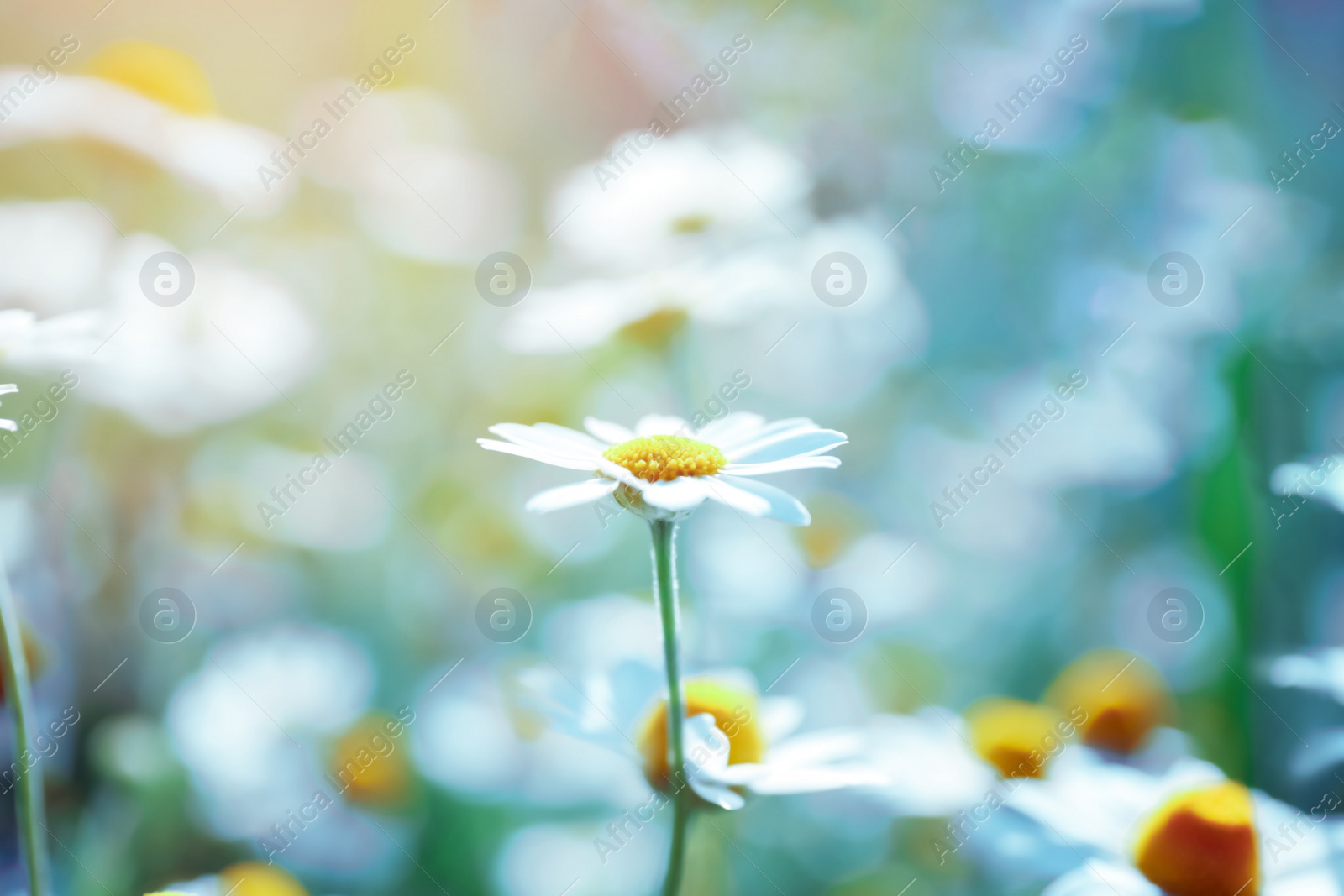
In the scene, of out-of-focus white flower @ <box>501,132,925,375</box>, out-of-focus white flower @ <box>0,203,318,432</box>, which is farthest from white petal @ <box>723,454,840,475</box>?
out-of-focus white flower @ <box>0,203,318,432</box>

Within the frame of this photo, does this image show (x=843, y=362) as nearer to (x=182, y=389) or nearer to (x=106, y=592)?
(x=182, y=389)

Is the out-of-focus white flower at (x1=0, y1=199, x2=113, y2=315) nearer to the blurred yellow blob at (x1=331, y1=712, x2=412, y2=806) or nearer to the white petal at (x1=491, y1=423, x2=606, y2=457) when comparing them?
the blurred yellow blob at (x1=331, y1=712, x2=412, y2=806)

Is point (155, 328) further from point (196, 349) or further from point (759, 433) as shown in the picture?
point (759, 433)

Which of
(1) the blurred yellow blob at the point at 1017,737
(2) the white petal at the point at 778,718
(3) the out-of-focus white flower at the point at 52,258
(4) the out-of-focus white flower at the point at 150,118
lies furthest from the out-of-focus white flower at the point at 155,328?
(1) the blurred yellow blob at the point at 1017,737

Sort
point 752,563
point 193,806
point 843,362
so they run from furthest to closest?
point 843,362 → point 752,563 → point 193,806

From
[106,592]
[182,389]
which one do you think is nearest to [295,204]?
[182,389]

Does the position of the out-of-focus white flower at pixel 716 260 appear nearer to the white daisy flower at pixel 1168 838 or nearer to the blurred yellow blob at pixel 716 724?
the blurred yellow blob at pixel 716 724

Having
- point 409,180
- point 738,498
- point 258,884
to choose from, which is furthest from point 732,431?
point 409,180
